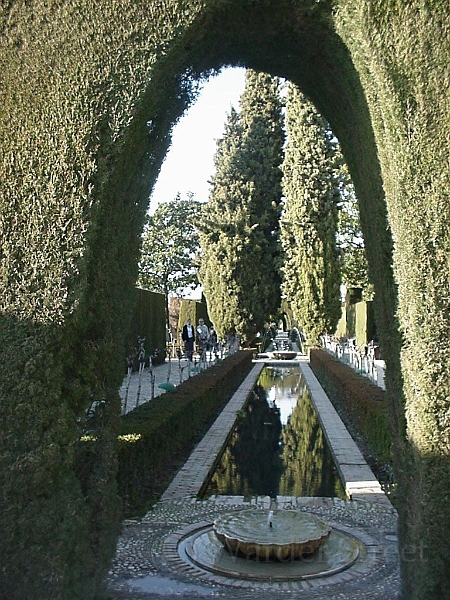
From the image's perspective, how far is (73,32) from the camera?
140 inches

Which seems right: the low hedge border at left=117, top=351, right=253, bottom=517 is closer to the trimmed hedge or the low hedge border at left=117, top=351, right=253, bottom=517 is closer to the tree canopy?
the trimmed hedge

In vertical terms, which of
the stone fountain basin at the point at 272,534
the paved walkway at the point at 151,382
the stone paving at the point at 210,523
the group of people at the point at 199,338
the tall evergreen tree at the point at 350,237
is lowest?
the stone paving at the point at 210,523

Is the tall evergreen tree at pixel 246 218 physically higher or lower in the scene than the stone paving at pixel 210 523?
higher

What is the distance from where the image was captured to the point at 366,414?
8836 mm

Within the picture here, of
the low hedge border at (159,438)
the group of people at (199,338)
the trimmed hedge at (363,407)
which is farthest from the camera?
the group of people at (199,338)

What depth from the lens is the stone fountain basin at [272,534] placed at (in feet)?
15.4

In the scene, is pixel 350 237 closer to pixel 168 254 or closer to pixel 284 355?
pixel 284 355

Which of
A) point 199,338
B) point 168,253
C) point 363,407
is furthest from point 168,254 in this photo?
point 363,407

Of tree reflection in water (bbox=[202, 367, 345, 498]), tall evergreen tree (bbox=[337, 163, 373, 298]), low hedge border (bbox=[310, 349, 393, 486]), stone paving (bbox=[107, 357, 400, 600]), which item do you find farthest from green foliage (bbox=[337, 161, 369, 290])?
stone paving (bbox=[107, 357, 400, 600])

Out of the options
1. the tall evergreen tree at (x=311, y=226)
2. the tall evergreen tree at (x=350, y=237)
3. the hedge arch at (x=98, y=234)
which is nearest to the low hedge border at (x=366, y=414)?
the hedge arch at (x=98, y=234)

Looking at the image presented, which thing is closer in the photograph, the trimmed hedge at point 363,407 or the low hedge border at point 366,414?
the low hedge border at point 366,414

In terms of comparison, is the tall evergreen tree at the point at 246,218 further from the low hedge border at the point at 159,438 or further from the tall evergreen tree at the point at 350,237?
the low hedge border at the point at 159,438

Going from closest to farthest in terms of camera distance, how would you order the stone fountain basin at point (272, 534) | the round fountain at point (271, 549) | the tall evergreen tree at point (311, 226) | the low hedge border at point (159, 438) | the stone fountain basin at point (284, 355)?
the round fountain at point (271, 549) → the stone fountain basin at point (272, 534) → the low hedge border at point (159, 438) → the tall evergreen tree at point (311, 226) → the stone fountain basin at point (284, 355)

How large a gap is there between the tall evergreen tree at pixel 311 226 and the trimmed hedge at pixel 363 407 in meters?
11.2
